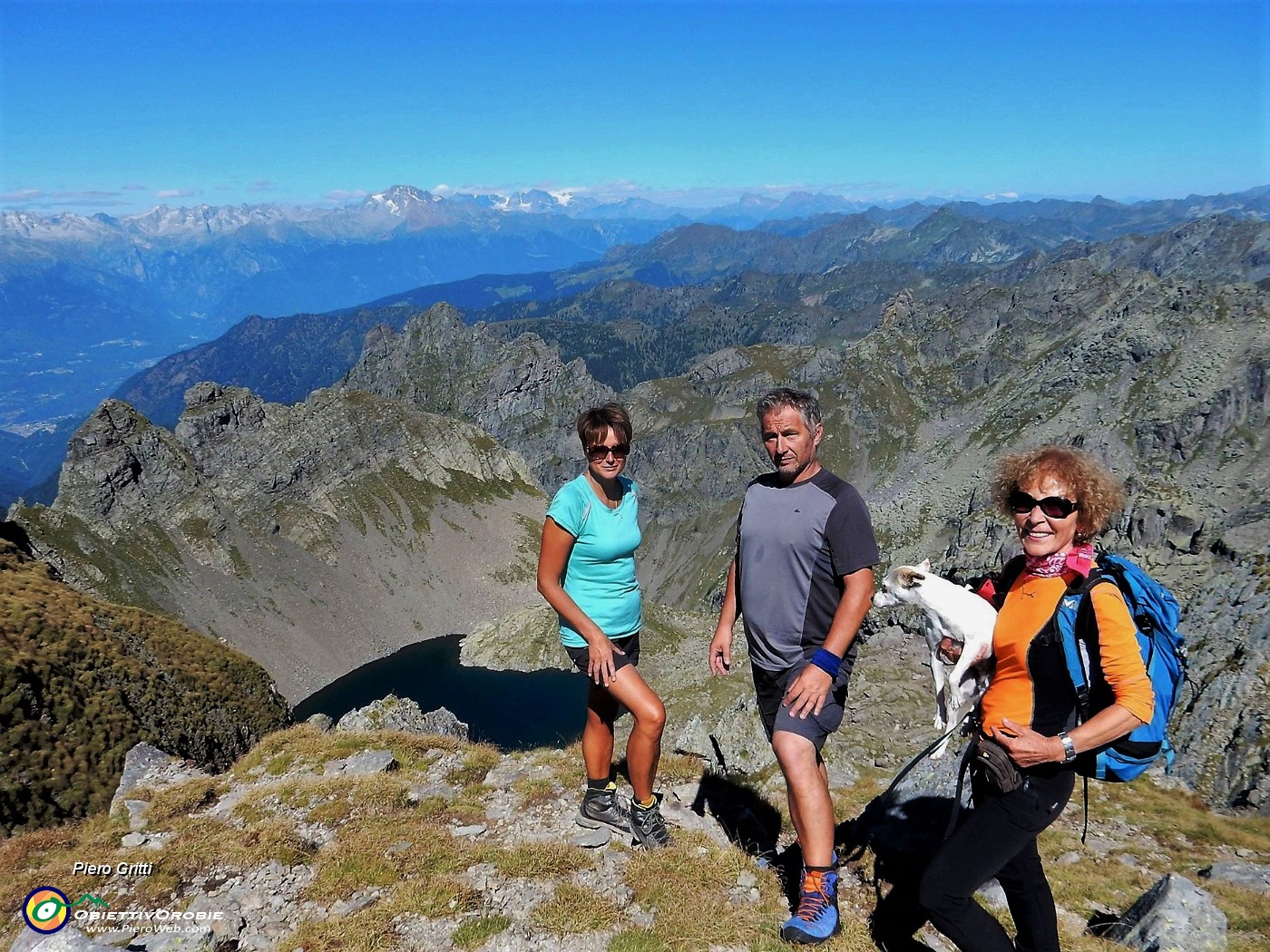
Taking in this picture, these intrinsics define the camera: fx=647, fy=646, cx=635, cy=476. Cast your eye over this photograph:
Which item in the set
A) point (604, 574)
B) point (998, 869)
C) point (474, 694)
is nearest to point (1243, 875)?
point (998, 869)

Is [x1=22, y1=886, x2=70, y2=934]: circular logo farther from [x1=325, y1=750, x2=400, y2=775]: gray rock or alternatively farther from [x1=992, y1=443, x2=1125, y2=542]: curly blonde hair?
[x1=992, y1=443, x2=1125, y2=542]: curly blonde hair

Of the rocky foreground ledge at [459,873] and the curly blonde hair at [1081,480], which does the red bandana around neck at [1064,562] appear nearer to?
the curly blonde hair at [1081,480]

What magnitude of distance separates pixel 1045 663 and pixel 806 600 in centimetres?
226

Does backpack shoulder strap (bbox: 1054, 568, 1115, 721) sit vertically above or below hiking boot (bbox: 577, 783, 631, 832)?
above

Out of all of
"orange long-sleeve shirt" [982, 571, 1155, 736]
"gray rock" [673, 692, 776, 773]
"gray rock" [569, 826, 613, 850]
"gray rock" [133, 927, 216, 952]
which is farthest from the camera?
"gray rock" [673, 692, 776, 773]

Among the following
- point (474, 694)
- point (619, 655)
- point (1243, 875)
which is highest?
point (619, 655)

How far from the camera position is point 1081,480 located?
18.7 feet

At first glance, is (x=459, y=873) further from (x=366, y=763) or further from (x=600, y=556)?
(x=366, y=763)

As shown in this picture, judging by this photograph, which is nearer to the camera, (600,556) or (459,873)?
(600,556)

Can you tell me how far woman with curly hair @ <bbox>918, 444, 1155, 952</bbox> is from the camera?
222 inches

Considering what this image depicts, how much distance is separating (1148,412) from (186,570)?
A: 264400 mm

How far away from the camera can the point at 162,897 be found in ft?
29.4

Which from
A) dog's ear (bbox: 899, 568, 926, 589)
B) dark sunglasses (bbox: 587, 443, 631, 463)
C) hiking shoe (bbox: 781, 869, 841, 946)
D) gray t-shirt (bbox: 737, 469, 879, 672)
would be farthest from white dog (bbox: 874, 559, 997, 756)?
dark sunglasses (bbox: 587, 443, 631, 463)

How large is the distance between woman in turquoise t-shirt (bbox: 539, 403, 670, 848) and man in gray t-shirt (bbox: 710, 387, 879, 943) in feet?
5.45
